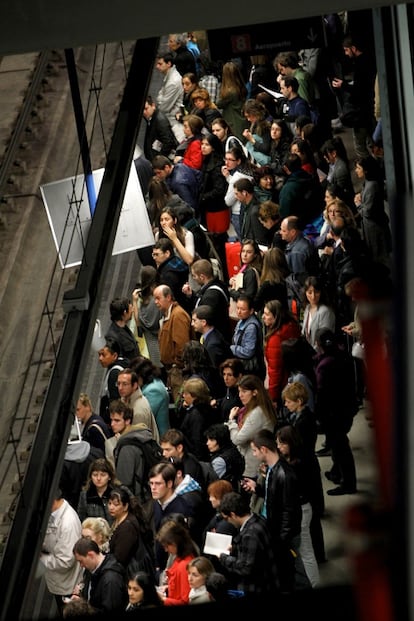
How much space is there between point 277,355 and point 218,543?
2362 mm

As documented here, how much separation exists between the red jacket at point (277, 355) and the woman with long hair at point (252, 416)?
726mm

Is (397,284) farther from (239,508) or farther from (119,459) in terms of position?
(119,459)

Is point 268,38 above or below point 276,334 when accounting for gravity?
above

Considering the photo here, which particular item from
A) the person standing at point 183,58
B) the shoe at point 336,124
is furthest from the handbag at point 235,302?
the person standing at point 183,58

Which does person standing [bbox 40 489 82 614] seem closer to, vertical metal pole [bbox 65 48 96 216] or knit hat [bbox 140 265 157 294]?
vertical metal pole [bbox 65 48 96 216]

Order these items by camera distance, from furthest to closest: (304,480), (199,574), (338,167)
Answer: (338,167), (304,480), (199,574)

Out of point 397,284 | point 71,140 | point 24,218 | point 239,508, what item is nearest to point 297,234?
point 239,508

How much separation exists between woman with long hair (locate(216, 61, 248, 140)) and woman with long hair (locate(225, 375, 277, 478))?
6.98m

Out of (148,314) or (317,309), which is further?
(148,314)

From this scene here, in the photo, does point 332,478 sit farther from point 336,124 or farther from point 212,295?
point 336,124

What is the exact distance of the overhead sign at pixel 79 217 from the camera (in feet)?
36.7

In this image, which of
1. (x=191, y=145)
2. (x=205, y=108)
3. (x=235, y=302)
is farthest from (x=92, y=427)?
(x=205, y=108)

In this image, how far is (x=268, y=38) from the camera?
40.8 feet

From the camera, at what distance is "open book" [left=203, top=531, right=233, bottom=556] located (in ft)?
28.3
